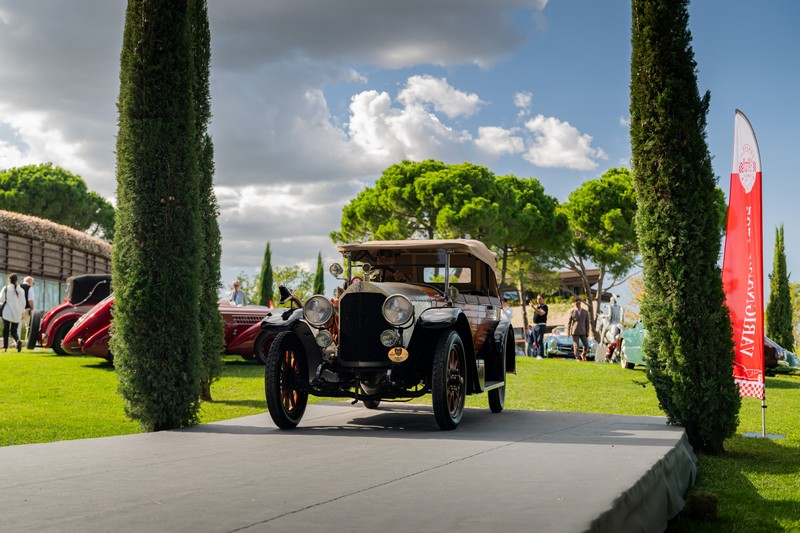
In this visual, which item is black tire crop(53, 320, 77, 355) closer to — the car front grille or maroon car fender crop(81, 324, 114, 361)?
maroon car fender crop(81, 324, 114, 361)

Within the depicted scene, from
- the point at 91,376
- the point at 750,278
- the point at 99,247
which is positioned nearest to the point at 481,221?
the point at 99,247

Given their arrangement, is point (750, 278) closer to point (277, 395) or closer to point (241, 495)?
point (277, 395)

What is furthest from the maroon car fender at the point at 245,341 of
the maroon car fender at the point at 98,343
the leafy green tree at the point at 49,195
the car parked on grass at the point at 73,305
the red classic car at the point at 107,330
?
the leafy green tree at the point at 49,195

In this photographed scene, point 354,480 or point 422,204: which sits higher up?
point 422,204

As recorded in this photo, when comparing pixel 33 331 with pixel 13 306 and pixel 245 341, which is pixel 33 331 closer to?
pixel 13 306

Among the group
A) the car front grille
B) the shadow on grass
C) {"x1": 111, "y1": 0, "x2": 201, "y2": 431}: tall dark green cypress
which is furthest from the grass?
the car front grille

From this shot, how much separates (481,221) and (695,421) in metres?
32.5

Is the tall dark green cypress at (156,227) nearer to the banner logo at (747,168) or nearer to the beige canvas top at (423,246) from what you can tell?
the beige canvas top at (423,246)

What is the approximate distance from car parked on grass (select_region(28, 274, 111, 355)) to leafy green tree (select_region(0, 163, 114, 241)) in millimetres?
47460

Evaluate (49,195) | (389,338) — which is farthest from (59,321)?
(49,195)

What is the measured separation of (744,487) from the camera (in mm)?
6113

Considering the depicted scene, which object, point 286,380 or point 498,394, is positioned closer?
point 286,380

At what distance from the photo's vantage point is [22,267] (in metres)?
28.7

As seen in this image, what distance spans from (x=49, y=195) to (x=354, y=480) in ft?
212
